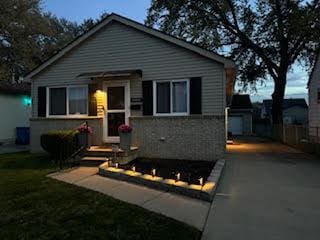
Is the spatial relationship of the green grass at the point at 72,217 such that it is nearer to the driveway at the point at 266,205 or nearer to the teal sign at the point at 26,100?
the driveway at the point at 266,205

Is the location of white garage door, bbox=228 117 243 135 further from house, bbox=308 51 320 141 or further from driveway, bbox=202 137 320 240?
driveway, bbox=202 137 320 240

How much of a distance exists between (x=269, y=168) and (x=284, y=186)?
3.18m

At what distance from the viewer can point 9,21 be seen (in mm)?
29734

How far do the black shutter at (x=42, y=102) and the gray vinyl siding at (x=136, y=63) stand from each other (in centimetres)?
22

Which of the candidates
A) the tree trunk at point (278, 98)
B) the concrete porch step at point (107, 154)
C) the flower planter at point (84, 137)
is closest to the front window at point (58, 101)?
the flower planter at point (84, 137)

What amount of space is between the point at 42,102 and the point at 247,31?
22828mm

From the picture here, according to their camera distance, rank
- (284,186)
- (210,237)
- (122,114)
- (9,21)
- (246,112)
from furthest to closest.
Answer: (246,112)
(9,21)
(122,114)
(284,186)
(210,237)

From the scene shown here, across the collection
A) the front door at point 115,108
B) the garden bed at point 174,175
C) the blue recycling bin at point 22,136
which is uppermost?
the front door at point 115,108

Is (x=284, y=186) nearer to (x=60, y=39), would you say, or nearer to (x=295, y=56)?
(x=295, y=56)

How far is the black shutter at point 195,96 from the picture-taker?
1373 cm

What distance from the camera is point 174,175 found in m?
10.1

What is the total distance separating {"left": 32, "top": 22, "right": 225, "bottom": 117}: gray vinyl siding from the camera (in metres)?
13.7

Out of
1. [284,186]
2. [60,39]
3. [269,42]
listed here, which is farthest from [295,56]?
[284,186]

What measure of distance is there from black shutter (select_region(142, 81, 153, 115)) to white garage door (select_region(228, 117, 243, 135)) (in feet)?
102
